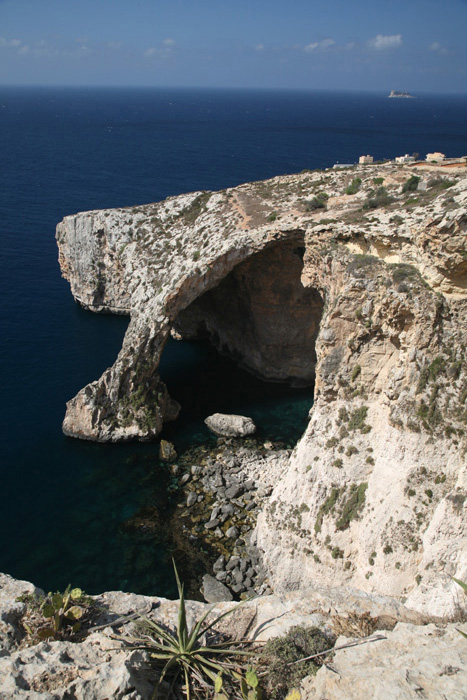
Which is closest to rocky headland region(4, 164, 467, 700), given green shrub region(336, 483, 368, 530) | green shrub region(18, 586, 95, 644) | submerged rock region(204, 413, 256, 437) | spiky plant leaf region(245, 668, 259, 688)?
green shrub region(336, 483, 368, 530)

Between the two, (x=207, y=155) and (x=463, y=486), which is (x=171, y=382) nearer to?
(x=463, y=486)

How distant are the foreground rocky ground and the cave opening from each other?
72.7ft

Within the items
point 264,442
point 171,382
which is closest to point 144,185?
point 171,382

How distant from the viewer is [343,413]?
2522cm

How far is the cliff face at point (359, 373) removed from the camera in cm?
2114

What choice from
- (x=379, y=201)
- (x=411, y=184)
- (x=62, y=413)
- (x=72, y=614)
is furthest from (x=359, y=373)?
(x=62, y=413)

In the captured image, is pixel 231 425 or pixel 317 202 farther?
pixel 231 425

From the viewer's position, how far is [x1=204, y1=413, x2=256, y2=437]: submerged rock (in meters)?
36.4

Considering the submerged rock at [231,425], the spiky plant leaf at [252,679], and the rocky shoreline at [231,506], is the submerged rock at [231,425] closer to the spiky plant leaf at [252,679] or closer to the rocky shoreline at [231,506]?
the rocky shoreline at [231,506]

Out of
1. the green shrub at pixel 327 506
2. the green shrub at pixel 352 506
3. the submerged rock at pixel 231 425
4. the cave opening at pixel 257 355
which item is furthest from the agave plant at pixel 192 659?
the cave opening at pixel 257 355

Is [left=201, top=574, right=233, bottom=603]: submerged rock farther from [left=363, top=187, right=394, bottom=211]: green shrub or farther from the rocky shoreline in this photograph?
[left=363, top=187, right=394, bottom=211]: green shrub

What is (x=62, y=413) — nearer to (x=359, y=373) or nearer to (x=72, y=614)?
(x=359, y=373)

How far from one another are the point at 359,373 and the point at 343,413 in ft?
6.98

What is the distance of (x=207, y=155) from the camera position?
136 metres
